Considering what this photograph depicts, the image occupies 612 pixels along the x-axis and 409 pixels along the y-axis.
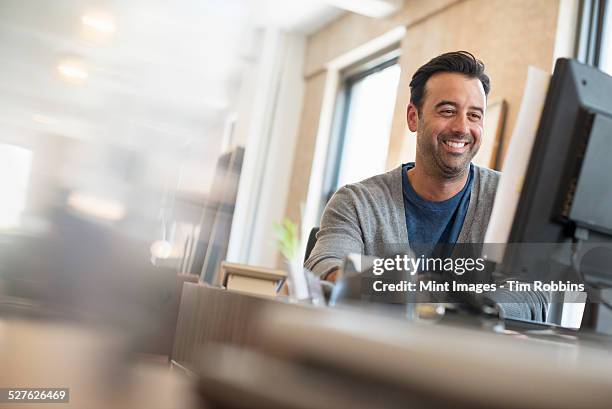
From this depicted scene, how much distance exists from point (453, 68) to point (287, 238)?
4.46m

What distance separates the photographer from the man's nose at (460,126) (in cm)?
141

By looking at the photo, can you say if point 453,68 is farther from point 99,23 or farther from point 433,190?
point 99,23

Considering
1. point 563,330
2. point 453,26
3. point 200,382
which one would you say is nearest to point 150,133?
point 453,26

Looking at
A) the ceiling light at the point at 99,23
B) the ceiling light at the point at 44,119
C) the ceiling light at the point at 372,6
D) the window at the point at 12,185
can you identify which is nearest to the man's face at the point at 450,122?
the window at the point at 12,185

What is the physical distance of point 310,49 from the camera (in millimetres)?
6215

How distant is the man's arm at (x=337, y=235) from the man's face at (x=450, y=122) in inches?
8.1

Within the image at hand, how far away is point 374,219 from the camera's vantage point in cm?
146

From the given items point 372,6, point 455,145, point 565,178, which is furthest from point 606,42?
point 565,178

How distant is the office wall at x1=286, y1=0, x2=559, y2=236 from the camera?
3525 millimetres

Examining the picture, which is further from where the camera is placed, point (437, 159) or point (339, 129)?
point (339, 129)

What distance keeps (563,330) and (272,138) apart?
5139mm

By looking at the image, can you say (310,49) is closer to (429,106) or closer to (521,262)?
(429,106)

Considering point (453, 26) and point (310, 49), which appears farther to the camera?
point (310, 49)


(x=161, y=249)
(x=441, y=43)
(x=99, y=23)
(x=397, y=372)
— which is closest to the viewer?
(x=397, y=372)
